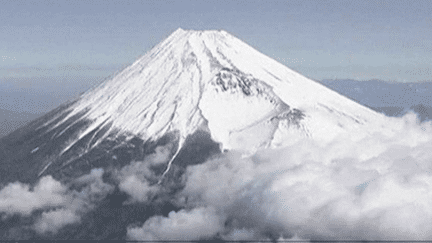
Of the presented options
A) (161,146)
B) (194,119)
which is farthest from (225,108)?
(161,146)

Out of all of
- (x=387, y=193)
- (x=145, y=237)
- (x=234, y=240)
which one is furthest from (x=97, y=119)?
(x=387, y=193)

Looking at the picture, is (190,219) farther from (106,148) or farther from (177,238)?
(106,148)

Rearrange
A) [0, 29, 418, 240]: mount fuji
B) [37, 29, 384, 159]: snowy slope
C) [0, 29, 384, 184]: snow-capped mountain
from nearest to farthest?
1. [0, 29, 418, 240]: mount fuji
2. [37, 29, 384, 159]: snowy slope
3. [0, 29, 384, 184]: snow-capped mountain

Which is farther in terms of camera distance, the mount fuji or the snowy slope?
the snowy slope

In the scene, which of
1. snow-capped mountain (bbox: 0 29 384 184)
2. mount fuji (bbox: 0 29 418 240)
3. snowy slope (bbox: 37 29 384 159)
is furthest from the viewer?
snow-capped mountain (bbox: 0 29 384 184)

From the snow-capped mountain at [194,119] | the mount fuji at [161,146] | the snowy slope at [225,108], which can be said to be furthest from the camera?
the snow-capped mountain at [194,119]

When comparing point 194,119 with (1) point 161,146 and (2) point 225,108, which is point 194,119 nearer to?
(2) point 225,108
